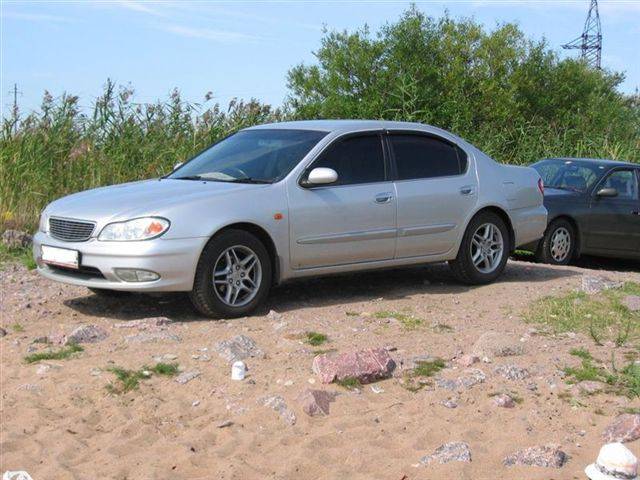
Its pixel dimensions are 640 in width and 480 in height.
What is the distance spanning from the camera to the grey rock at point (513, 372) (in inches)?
259

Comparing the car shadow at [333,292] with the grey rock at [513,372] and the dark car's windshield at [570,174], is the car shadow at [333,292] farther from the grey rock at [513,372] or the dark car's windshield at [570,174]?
the dark car's windshield at [570,174]

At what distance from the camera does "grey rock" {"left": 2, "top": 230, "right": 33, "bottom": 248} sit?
36.9 feet

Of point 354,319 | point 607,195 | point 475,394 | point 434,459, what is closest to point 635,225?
point 607,195

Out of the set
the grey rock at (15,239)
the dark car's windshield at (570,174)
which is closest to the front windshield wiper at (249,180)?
the grey rock at (15,239)

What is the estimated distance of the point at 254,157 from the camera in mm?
9031

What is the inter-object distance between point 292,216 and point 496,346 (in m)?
2.21

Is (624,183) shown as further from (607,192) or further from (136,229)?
(136,229)

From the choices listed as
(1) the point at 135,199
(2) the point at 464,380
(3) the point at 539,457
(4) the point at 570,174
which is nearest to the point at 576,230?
(4) the point at 570,174

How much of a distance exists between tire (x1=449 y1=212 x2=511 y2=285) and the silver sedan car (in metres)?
0.01

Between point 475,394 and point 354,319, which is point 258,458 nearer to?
point 475,394

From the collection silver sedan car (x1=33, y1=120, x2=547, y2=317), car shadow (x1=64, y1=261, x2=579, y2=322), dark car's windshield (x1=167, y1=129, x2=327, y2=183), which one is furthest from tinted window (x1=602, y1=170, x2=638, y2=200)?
dark car's windshield (x1=167, y1=129, x2=327, y2=183)

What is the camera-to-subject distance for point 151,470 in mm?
5312

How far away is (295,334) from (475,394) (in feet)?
5.34

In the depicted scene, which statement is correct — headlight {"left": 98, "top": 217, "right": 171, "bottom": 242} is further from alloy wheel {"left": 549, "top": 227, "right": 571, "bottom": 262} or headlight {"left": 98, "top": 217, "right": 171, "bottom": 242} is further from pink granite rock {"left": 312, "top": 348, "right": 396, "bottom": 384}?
alloy wheel {"left": 549, "top": 227, "right": 571, "bottom": 262}
